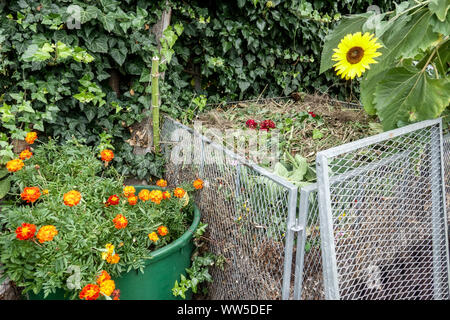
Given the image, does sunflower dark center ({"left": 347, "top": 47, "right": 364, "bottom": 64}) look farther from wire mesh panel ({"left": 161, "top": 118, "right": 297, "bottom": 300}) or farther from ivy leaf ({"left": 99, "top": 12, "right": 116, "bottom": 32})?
ivy leaf ({"left": 99, "top": 12, "right": 116, "bottom": 32})

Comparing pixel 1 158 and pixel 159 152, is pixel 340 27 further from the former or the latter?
pixel 1 158

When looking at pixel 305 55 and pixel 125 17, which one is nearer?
pixel 125 17

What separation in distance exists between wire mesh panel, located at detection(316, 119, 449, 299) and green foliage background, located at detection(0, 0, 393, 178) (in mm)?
1369

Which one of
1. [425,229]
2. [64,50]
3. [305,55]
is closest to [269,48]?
[305,55]

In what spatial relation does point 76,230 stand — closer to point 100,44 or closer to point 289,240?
point 289,240

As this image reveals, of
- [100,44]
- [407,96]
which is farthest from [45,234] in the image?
[407,96]

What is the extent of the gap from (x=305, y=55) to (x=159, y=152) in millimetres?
1605

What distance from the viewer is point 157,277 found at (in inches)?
54.4

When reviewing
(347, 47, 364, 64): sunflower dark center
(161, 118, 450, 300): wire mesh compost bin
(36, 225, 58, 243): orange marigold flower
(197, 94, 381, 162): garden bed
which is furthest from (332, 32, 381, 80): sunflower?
(36, 225, 58, 243): orange marigold flower

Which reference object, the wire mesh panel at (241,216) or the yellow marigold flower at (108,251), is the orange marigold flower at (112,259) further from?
the wire mesh panel at (241,216)

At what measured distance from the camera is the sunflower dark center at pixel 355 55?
1.09m

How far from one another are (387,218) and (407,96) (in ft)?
1.63

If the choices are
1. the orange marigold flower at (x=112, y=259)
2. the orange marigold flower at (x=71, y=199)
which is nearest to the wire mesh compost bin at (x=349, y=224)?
the orange marigold flower at (x=112, y=259)

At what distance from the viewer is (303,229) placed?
0.95 m
